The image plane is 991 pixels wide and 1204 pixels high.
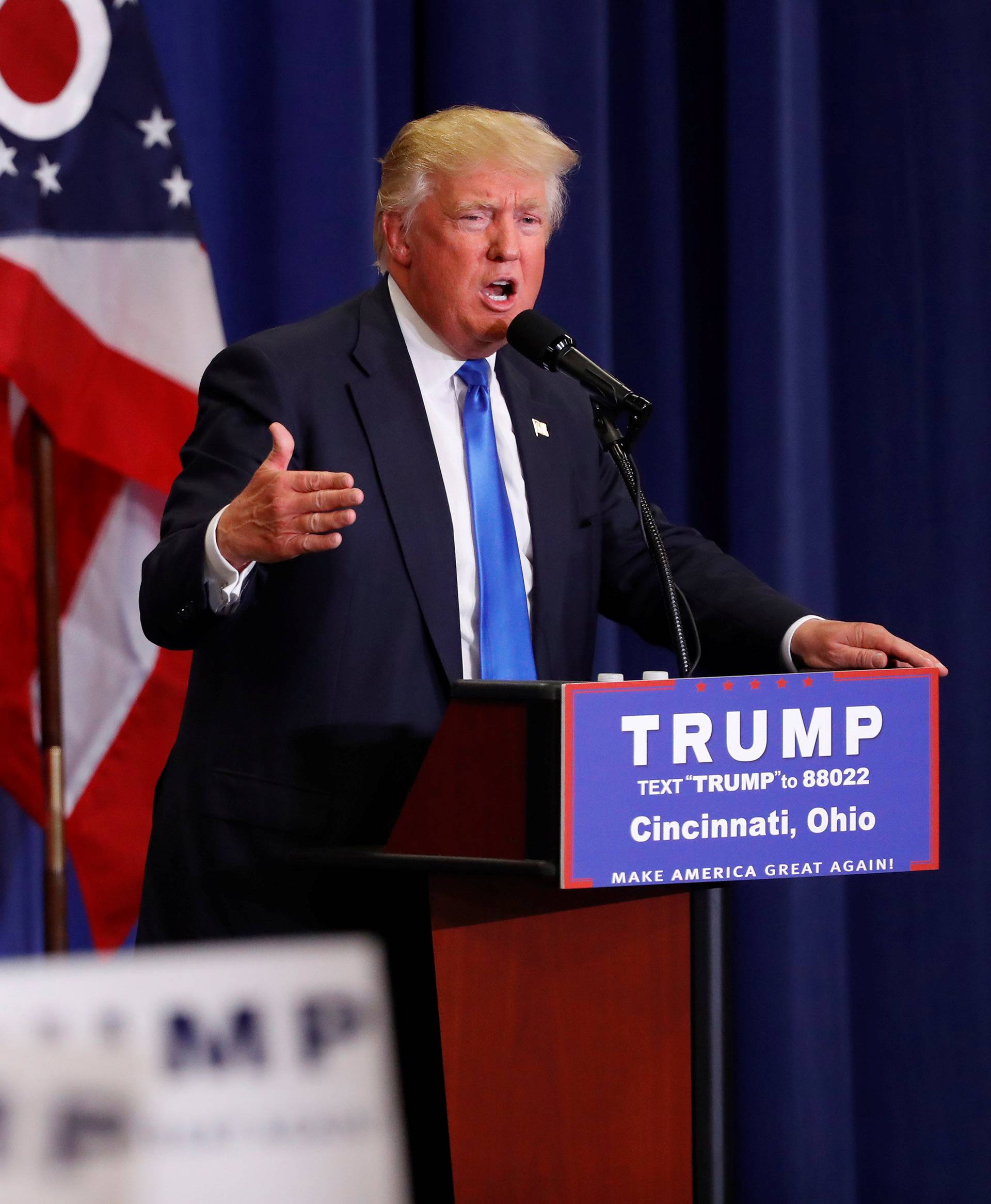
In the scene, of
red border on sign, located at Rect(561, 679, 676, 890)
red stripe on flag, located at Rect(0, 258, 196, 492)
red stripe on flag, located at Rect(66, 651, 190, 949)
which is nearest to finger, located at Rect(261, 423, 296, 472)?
red border on sign, located at Rect(561, 679, 676, 890)

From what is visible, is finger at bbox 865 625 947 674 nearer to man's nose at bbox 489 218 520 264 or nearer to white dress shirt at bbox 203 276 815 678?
white dress shirt at bbox 203 276 815 678

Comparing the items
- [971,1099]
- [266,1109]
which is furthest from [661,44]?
[266,1109]

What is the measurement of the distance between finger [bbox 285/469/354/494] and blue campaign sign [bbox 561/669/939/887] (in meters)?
0.29

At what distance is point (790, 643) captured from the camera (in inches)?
69.2

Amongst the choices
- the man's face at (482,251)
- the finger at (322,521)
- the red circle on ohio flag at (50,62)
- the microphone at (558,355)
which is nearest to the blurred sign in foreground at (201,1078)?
the finger at (322,521)

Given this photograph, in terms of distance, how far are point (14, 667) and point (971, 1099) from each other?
198cm

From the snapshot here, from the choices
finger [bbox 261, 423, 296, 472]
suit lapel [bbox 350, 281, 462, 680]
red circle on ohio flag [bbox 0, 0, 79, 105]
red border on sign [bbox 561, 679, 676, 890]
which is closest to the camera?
red border on sign [bbox 561, 679, 676, 890]

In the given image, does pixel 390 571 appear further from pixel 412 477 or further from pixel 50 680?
pixel 50 680

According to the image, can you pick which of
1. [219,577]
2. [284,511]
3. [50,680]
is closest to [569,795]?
[284,511]

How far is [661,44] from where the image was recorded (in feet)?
10.2

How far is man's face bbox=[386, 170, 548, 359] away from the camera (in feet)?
6.03

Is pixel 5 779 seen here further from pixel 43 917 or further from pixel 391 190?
pixel 391 190

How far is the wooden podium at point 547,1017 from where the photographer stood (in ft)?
4.49

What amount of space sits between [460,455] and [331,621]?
26 centimetres
